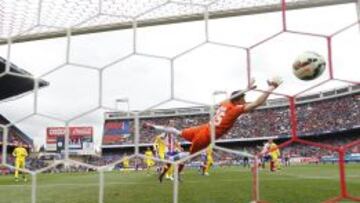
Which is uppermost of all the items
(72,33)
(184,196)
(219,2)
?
(219,2)

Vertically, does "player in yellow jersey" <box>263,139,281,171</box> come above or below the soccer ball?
below

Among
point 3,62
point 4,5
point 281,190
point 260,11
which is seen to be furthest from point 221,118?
point 281,190

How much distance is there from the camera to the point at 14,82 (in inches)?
109

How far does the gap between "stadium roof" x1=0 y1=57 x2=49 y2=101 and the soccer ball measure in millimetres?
1245

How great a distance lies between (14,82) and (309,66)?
1575mm

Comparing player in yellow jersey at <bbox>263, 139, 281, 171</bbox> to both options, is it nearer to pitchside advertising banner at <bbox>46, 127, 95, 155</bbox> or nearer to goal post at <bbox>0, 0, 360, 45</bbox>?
goal post at <bbox>0, 0, 360, 45</bbox>

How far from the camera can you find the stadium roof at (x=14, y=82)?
247 cm

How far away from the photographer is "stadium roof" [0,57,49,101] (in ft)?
8.11

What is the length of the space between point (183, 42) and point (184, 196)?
8.86ft

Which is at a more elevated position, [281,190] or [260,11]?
[260,11]

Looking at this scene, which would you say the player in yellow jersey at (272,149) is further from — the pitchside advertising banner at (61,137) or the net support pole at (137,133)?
the pitchside advertising banner at (61,137)

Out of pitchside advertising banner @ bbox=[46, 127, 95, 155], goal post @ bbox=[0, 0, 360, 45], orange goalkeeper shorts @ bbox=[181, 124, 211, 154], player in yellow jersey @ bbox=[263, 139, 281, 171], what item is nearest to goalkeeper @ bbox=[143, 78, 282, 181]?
orange goalkeeper shorts @ bbox=[181, 124, 211, 154]

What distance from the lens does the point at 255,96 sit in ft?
7.61

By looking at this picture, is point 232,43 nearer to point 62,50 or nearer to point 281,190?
point 62,50
